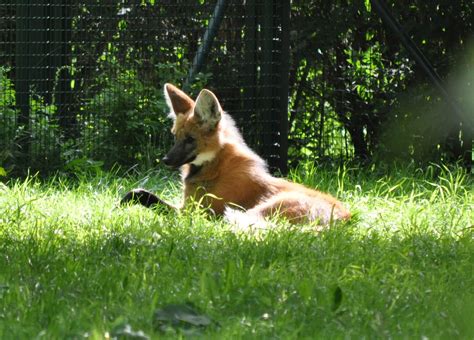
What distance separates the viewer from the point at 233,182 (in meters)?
6.05

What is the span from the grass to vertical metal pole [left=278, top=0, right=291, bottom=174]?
174 cm

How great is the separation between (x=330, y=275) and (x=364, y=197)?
2.37 metres

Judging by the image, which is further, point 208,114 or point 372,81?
point 372,81

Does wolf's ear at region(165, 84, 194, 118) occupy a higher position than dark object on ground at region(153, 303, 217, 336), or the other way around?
wolf's ear at region(165, 84, 194, 118)

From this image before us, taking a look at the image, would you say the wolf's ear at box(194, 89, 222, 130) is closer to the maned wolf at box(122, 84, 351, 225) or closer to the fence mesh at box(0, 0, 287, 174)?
the maned wolf at box(122, 84, 351, 225)

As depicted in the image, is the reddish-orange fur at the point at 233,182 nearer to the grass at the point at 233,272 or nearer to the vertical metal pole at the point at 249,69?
the grass at the point at 233,272

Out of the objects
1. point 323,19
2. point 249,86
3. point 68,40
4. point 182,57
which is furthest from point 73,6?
point 323,19

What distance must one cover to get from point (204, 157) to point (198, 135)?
14 centimetres

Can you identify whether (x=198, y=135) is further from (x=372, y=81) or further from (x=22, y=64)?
(x=372, y=81)

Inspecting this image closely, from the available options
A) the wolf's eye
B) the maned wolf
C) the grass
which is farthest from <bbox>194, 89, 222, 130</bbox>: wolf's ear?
the grass

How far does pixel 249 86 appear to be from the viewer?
25.3 feet

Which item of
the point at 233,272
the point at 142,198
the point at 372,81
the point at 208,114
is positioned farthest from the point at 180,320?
the point at 372,81

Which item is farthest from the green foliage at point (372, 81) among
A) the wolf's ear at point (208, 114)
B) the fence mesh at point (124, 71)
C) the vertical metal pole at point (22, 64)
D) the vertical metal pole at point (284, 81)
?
the vertical metal pole at point (22, 64)

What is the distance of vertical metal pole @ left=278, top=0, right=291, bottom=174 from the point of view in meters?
7.68
